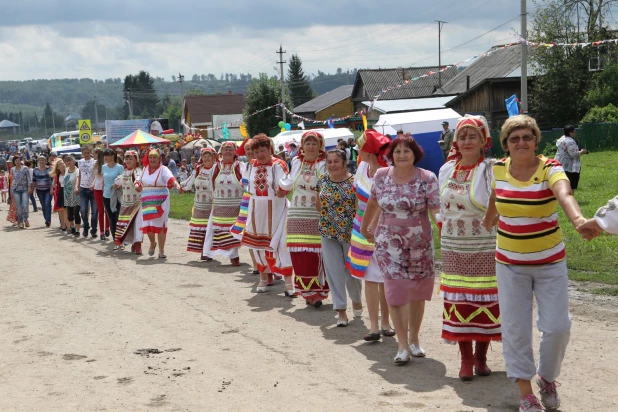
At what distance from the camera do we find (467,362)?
22.3 feet

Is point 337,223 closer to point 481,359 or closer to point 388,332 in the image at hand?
point 388,332

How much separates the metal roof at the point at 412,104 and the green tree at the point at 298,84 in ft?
236

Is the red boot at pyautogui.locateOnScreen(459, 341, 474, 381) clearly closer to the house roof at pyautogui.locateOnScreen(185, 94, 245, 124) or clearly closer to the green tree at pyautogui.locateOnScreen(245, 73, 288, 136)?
the green tree at pyautogui.locateOnScreen(245, 73, 288, 136)

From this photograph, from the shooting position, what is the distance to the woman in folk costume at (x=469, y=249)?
6.69 meters

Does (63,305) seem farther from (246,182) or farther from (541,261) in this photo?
(541,261)

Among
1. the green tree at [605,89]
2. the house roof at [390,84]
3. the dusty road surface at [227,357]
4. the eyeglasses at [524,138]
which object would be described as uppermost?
the house roof at [390,84]

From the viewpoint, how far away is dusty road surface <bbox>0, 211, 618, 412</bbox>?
6.49 m

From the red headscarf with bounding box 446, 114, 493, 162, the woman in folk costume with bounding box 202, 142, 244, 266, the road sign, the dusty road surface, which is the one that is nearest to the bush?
the road sign

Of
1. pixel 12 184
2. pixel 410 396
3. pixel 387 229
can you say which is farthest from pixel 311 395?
pixel 12 184

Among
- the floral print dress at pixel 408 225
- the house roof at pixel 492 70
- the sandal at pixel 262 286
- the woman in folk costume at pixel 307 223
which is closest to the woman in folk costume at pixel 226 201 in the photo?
the sandal at pixel 262 286

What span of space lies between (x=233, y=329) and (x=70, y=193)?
12.4m

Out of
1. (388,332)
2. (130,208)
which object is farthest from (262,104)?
(388,332)

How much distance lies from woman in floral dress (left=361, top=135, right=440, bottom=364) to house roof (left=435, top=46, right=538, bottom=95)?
43.4 m

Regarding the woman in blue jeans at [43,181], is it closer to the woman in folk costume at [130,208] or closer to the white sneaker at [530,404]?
the woman in folk costume at [130,208]
